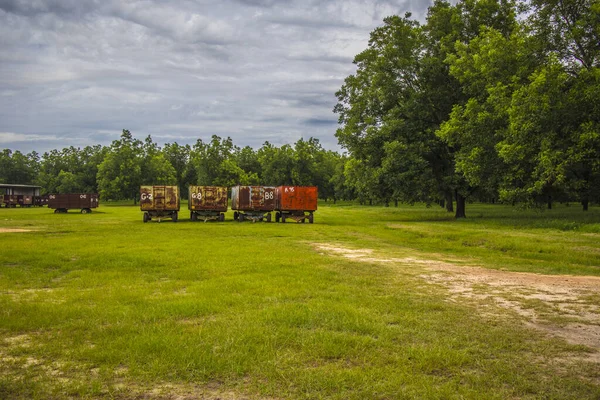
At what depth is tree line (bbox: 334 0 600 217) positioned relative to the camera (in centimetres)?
2369

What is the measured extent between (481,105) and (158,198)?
941 inches

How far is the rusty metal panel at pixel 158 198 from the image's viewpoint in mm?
33812

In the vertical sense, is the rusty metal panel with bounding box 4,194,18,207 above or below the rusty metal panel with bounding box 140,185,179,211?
below

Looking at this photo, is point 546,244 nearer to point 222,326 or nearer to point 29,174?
point 222,326

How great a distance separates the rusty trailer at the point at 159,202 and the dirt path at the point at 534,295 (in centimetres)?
2381

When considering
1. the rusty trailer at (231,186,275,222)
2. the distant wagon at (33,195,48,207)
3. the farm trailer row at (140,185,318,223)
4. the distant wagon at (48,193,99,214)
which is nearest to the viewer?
the farm trailer row at (140,185,318,223)

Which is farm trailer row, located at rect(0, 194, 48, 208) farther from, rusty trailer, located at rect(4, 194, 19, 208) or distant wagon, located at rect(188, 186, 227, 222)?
distant wagon, located at rect(188, 186, 227, 222)

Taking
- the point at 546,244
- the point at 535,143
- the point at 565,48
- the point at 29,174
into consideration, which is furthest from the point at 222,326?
the point at 29,174

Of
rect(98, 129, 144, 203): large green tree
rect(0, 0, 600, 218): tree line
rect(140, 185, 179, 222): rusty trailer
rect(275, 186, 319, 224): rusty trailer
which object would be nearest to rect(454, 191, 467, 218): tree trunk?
rect(0, 0, 600, 218): tree line

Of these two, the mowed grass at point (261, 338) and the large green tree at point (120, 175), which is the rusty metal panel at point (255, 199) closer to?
→ the mowed grass at point (261, 338)

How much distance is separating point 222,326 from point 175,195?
29.2m

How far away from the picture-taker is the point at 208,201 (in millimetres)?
34812

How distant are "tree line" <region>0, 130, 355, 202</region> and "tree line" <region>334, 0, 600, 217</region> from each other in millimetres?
45267

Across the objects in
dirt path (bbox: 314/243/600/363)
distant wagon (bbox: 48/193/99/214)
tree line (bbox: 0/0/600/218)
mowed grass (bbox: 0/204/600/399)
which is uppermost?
tree line (bbox: 0/0/600/218)
